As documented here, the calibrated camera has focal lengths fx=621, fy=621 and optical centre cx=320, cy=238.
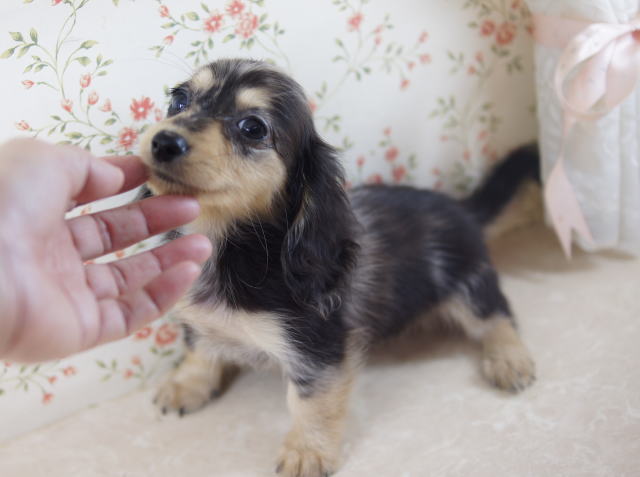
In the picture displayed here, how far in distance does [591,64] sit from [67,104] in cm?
147

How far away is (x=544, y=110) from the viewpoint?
2068 mm

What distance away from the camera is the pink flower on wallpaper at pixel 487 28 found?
2082mm

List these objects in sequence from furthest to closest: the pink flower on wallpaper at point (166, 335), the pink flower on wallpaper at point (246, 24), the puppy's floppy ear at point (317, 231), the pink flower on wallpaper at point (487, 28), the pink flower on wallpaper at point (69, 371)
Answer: the pink flower on wallpaper at point (487, 28) < the pink flower on wallpaper at point (166, 335) < the pink flower on wallpaper at point (69, 371) < the pink flower on wallpaper at point (246, 24) < the puppy's floppy ear at point (317, 231)

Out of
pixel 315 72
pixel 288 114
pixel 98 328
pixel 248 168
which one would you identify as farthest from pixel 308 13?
pixel 98 328

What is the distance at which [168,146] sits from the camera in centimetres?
123

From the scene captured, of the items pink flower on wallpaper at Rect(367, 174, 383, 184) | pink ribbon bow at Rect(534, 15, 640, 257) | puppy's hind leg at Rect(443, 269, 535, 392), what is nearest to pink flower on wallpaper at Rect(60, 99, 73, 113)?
pink flower on wallpaper at Rect(367, 174, 383, 184)

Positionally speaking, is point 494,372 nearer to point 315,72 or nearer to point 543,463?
point 543,463

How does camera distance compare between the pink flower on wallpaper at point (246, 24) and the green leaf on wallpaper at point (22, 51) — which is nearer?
the green leaf on wallpaper at point (22, 51)

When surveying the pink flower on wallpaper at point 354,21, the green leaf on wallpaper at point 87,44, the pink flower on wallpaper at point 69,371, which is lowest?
the pink flower on wallpaper at point 69,371

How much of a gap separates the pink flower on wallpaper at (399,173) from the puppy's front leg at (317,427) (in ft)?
2.61

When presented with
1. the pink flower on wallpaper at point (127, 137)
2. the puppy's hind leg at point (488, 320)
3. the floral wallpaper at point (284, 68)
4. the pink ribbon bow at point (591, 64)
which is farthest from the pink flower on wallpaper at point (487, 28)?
the pink flower on wallpaper at point (127, 137)

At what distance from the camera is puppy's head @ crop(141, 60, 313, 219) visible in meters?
1.26

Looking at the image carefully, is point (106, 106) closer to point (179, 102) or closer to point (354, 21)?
point (179, 102)

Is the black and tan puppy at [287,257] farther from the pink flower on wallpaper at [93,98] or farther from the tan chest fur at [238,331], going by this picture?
the pink flower on wallpaper at [93,98]
